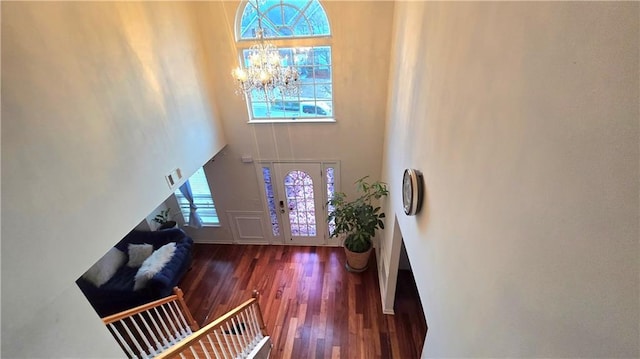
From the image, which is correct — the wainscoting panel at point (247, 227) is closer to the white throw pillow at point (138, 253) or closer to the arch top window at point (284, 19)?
the white throw pillow at point (138, 253)

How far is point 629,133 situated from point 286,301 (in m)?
4.09

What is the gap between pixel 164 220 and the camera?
5102 mm

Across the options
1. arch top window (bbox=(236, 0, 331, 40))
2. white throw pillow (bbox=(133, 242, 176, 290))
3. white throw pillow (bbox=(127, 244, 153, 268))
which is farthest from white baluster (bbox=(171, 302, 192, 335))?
arch top window (bbox=(236, 0, 331, 40))

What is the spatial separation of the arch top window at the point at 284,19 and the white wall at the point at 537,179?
224 centimetres

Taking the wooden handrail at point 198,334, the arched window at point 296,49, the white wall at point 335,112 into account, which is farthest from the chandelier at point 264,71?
the wooden handrail at point 198,334

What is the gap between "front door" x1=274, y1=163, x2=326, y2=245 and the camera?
14.5 feet

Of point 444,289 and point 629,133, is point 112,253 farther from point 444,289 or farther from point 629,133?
point 629,133

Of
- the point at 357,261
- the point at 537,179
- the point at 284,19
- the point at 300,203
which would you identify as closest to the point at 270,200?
the point at 300,203

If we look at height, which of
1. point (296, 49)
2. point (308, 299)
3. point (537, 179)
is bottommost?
point (308, 299)

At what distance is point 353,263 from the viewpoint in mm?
4285

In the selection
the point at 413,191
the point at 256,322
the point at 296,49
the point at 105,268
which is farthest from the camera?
the point at 105,268

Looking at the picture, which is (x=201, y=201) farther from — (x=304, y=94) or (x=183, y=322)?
(x=304, y=94)

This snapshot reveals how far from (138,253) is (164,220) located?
81 centimetres

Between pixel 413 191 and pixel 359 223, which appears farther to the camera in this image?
pixel 359 223
